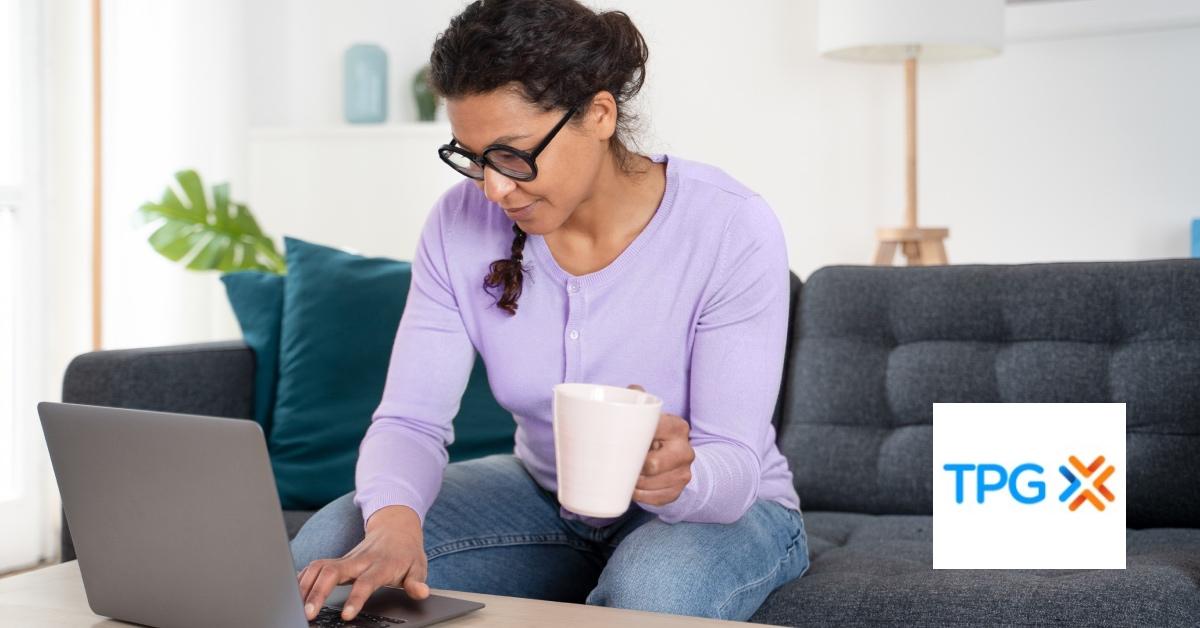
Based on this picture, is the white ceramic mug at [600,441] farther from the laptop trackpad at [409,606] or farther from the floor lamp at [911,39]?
the floor lamp at [911,39]

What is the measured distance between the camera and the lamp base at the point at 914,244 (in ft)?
10.7

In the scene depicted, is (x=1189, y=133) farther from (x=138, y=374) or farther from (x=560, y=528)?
(x=138, y=374)

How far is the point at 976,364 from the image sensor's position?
2.01m

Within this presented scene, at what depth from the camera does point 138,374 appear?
6.84 feet

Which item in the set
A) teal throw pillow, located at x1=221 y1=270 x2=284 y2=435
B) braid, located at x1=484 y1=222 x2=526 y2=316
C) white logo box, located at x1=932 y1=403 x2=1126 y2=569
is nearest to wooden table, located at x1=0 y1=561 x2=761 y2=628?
braid, located at x1=484 y1=222 x2=526 y2=316

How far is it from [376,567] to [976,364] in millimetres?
1163

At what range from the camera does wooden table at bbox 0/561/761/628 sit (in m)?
1.04

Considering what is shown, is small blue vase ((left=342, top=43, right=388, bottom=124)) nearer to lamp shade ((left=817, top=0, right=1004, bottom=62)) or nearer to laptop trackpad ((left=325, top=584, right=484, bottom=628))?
lamp shade ((left=817, top=0, right=1004, bottom=62))

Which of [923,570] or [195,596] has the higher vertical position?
[195,596]

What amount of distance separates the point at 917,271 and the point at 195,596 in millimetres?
1403

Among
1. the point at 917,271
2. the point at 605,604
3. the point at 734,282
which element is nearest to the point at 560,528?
the point at 605,604

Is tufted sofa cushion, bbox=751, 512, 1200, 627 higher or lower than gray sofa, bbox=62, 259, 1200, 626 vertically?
lower

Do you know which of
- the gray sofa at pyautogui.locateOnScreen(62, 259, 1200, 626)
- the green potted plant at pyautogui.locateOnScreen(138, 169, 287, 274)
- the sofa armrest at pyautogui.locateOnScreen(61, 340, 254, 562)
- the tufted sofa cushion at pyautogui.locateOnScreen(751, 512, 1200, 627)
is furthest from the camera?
the green potted plant at pyautogui.locateOnScreen(138, 169, 287, 274)

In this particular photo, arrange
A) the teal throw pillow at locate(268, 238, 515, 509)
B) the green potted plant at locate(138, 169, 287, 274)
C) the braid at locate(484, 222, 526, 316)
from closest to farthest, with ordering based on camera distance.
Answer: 1. the braid at locate(484, 222, 526, 316)
2. the teal throw pillow at locate(268, 238, 515, 509)
3. the green potted plant at locate(138, 169, 287, 274)
